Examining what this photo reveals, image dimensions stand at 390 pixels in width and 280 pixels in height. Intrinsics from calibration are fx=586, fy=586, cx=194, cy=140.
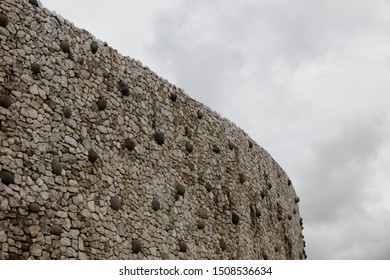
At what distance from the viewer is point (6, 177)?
10883 mm

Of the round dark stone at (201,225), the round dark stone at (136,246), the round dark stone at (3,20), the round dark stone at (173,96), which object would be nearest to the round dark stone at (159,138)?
the round dark stone at (173,96)

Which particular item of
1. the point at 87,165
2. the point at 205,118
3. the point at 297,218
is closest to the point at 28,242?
the point at 87,165

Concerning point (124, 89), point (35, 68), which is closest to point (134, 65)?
point (124, 89)

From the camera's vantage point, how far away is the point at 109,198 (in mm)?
13023

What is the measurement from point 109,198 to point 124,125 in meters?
2.08

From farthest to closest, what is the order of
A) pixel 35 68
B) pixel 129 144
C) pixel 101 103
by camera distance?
pixel 129 144, pixel 101 103, pixel 35 68

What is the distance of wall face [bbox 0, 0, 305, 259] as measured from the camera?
1135 cm

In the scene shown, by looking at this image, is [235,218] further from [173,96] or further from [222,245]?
[173,96]

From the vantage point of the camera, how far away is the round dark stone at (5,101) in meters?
11.3

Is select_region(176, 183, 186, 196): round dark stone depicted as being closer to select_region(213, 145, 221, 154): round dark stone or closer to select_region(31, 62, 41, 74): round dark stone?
select_region(213, 145, 221, 154): round dark stone

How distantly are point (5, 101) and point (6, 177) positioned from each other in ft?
4.97

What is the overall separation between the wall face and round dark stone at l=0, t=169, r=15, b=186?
0.02 m

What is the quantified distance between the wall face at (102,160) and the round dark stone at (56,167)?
23 mm

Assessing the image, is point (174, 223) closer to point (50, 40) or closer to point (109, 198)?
point (109, 198)
